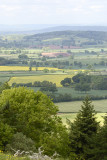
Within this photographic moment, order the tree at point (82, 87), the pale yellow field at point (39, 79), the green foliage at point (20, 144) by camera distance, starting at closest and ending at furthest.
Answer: the green foliage at point (20, 144)
the tree at point (82, 87)
the pale yellow field at point (39, 79)

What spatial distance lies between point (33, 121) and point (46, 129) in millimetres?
2518

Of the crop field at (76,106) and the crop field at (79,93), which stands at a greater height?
the crop field at (79,93)

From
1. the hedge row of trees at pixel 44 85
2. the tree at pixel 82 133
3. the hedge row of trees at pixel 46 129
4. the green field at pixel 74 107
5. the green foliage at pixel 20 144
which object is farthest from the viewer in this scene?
the hedge row of trees at pixel 44 85

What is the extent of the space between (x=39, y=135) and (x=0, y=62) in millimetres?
159759

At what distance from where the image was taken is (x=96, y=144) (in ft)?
109

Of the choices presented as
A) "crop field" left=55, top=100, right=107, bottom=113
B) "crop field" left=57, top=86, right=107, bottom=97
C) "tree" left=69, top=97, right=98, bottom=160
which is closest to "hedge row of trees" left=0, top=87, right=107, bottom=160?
"tree" left=69, top=97, right=98, bottom=160

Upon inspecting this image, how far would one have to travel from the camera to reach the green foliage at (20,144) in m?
28.1

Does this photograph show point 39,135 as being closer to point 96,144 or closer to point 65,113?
point 96,144

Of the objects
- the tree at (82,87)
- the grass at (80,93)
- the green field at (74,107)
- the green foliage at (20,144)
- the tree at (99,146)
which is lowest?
the green field at (74,107)

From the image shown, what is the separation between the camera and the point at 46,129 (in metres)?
35.4

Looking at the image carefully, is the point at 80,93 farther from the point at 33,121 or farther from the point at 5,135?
the point at 5,135

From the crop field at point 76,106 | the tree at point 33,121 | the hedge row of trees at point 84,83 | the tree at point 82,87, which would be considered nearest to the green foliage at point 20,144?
the tree at point 33,121

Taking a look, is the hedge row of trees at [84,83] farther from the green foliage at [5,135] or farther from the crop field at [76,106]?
the green foliage at [5,135]

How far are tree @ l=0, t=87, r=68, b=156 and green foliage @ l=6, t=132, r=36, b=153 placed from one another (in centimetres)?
184
